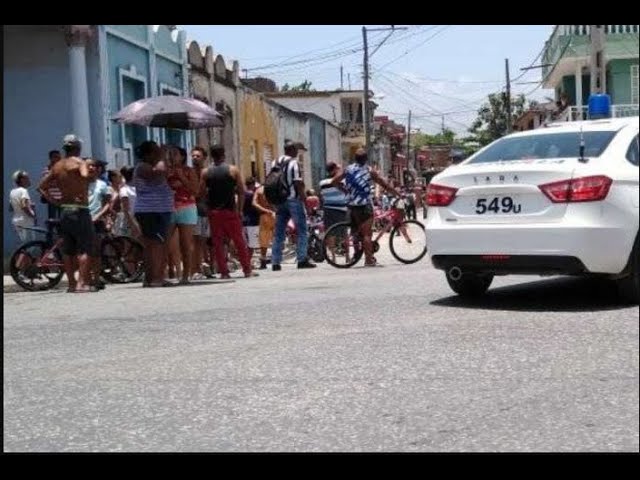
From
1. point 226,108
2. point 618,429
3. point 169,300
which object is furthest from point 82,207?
point 226,108

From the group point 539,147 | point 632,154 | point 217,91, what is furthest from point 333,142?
point 632,154

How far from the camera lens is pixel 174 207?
940 centimetres

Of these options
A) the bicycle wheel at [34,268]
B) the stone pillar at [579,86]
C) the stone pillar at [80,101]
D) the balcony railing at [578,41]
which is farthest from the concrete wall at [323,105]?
the balcony railing at [578,41]

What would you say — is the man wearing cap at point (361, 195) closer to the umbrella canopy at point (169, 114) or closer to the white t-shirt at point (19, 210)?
the umbrella canopy at point (169, 114)

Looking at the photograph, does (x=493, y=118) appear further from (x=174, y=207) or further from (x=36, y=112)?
(x=36, y=112)

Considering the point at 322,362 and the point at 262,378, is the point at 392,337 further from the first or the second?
the point at 262,378

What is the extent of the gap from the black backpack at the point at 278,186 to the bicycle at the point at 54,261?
162 centimetres

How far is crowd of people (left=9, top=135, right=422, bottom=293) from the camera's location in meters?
9.12

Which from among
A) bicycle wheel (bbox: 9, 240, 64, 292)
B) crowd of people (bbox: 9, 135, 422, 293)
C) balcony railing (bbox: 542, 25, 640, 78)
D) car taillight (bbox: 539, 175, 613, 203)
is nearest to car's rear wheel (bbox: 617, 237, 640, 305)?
car taillight (bbox: 539, 175, 613, 203)

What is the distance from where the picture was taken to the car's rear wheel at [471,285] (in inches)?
251

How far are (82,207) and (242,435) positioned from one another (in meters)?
5.78

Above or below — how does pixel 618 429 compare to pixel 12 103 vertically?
below

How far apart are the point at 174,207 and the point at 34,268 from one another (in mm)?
1729
